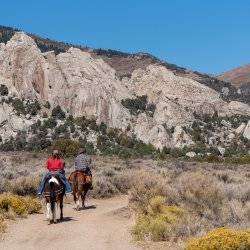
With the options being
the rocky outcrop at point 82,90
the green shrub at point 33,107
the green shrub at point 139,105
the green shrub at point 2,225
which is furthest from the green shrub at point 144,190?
the green shrub at point 139,105

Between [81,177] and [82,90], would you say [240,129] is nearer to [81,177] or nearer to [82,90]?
→ [82,90]

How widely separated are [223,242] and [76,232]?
5.27 metres

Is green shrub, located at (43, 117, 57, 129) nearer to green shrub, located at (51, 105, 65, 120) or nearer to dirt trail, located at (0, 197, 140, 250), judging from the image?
green shrub, located at (51, 105, 65, 120)

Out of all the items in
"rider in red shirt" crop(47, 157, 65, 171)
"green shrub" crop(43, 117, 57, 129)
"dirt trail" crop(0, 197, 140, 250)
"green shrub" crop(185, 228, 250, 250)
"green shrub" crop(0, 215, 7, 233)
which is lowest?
"dirt trail" crop(0, 197, 140, 250)

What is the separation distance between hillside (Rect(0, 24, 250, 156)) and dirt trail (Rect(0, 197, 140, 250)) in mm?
66150

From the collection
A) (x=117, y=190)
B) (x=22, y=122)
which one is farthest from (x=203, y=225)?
(x=22, y=122)

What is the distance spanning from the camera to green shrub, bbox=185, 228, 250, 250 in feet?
34.9

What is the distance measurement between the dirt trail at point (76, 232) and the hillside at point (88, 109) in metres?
66.2

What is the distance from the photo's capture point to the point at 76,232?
49.1ft

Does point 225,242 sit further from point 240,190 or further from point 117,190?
point 117,190

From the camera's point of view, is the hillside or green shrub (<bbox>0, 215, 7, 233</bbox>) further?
the hillside

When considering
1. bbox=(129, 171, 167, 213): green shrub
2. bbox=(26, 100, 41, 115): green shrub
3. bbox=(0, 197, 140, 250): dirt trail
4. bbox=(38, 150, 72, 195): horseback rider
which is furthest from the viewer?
bbox=(26, 100, 41, 115): green shrub

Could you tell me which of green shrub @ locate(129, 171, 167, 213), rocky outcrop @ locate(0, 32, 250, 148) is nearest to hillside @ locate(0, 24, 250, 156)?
rocky outcrop @ locate(0, 32, 250, 148)

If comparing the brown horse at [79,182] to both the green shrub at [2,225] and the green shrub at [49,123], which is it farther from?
the green shrub at [49,123]
